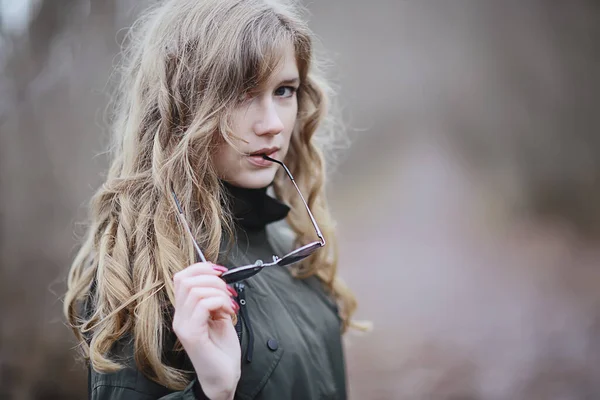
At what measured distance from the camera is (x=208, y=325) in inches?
45.6

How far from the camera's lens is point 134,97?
1.53m

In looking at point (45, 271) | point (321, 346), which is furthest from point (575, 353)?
point (45, 271)

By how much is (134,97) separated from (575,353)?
12.5ft

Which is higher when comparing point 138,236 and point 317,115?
point 317,115

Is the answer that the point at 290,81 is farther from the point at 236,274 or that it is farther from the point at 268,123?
the point at 236,274

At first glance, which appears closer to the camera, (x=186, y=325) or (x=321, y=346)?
(x=186, y=325)

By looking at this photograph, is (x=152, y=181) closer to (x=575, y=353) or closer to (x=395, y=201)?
(x=395, y=201)

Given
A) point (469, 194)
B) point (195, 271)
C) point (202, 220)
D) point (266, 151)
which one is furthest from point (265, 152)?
point (469, 194)

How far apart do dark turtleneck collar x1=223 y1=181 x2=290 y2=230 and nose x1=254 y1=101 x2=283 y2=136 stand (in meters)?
0.17

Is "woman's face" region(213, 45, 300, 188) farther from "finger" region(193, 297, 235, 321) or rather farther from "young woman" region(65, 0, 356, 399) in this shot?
"finger" region(193, 297, 235, 321)

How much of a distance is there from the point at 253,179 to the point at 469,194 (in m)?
3.44

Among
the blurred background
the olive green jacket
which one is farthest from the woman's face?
the blurred background

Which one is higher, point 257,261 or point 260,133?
point 260,133

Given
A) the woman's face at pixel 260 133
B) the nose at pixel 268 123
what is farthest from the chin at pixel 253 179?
the nose at pixel 268 123
